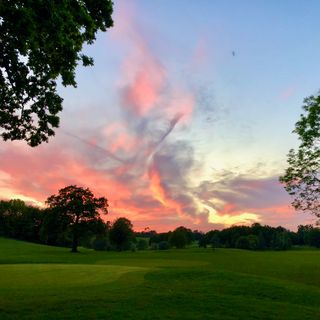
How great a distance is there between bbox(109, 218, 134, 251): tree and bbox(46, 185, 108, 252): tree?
30.9 metres

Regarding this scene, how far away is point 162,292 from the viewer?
26.3 metres

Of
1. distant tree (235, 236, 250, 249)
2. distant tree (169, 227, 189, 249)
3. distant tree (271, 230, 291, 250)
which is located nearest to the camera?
distant tree (169, 227, 189, 249)

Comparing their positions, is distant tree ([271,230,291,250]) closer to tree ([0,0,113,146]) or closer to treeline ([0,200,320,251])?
treeline ([0,200,320,251])

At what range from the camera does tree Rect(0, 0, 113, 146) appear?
1638 centimetres

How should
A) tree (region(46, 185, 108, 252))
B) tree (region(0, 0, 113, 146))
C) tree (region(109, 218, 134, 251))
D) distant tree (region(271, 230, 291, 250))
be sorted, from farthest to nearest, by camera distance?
distant tree (region(271, 230, 291, 250)) → tree (region(109, 218, 134, 251)) → tree (region(46, 185, 108, 252)) → tree (region(0, 0, 113, 146))

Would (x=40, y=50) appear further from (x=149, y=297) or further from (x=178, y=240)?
(x=178, y=240)

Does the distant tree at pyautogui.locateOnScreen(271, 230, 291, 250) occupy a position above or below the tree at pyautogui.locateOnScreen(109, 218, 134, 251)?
above

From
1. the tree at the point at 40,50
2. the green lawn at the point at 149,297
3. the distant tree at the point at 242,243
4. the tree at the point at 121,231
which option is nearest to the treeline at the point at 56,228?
the tree at the point at 121,231

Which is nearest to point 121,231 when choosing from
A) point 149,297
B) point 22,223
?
point 22,223

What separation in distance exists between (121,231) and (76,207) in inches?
1419

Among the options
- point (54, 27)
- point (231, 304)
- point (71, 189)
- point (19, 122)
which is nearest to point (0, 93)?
point (19, 122)

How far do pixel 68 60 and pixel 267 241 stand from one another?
633ft

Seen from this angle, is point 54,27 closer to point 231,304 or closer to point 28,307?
point 28,307

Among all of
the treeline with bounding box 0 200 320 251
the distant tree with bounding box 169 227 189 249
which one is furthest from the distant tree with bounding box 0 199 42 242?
the distant tree with bounding box 169 227 189 249
